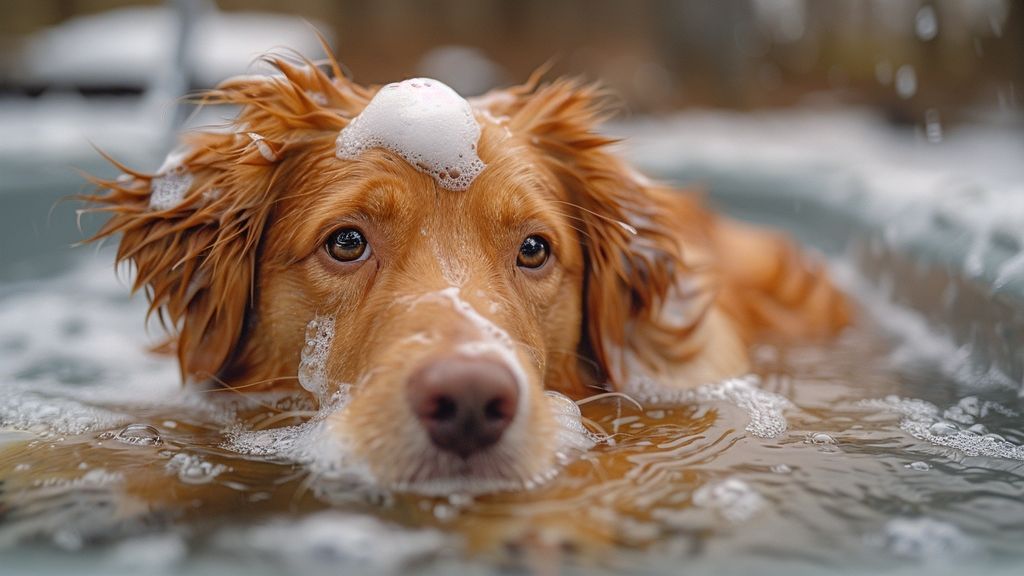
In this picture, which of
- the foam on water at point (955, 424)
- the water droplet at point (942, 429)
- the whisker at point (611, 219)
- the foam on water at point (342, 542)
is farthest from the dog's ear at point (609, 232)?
the foam on water at point (342, 542)

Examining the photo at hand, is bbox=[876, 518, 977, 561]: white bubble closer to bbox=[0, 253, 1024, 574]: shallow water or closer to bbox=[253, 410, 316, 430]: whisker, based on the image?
bbox=[0, 253, 1024, 574]: shallow water

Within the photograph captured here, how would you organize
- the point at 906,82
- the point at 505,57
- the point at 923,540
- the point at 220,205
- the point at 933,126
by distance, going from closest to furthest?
the point at 923,540, the point at 220,205, the point at 933,126, the point at 906,82, the point at 505,57

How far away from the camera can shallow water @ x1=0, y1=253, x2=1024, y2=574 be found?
85.0 inches

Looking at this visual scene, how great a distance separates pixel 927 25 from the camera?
11.4 meters

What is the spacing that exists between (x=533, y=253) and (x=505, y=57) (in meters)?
12.6

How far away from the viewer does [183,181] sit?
3.37m

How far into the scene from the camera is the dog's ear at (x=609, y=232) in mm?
3455

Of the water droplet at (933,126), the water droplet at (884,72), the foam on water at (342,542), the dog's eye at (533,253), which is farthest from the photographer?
the water droplet at (884,72)

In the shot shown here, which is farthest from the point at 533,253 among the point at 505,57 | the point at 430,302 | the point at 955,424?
the point at 505,57

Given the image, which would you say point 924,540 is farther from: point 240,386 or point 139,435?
point 139,435

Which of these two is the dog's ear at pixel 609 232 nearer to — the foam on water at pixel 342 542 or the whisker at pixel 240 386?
the whisker at pixel 240 386

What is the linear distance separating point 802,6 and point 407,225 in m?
12.5

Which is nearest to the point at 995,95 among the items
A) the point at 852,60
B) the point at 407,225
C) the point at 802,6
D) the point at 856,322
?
the point at 852,60

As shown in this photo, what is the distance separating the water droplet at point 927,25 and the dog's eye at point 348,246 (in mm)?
10077
